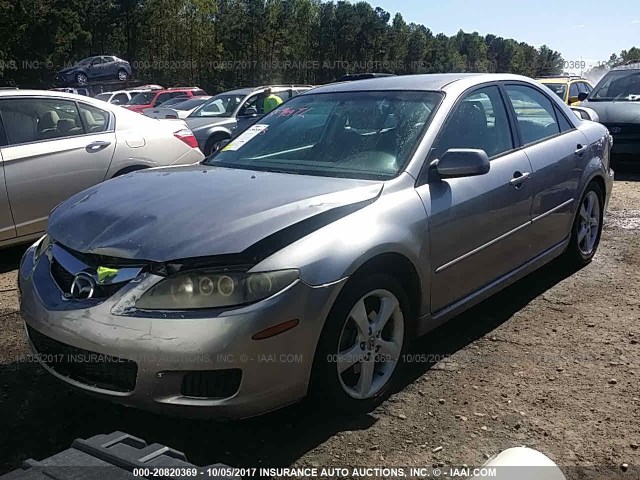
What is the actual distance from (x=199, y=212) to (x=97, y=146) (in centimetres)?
346

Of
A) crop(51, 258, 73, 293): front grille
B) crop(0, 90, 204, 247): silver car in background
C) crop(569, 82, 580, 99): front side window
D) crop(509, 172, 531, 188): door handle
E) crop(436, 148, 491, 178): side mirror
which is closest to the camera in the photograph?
crop(51, 258, 73, 293): front grille

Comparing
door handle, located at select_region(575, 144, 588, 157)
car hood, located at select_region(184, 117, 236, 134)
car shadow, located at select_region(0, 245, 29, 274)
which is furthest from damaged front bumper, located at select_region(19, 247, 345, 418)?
car hood, located at select_region(184, 117, 236, 134)

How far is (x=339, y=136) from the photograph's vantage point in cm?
402

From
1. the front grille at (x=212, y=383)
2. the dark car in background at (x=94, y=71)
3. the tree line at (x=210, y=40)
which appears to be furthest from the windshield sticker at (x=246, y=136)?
the tree line at (x=210, y=40)

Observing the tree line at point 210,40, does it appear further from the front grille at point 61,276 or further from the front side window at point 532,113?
the front grille at point 61,276

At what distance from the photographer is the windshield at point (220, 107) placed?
1317 cm

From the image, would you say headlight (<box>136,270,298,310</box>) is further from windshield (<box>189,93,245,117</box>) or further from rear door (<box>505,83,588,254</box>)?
windshield (<box>189,93,245,117</box>)

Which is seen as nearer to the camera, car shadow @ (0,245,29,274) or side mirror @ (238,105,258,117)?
car shadow @ (0,245,29,274)

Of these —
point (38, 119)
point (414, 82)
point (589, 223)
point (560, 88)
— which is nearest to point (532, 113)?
point (414, 82)

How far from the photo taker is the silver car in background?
559 cm

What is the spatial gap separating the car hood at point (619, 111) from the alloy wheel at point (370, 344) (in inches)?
339

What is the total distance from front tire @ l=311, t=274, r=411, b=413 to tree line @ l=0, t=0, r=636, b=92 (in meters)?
40.4

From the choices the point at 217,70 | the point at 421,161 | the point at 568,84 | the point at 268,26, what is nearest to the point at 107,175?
the point at 421,161

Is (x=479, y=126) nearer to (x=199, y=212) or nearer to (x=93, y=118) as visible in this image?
(x=199, y=212)
